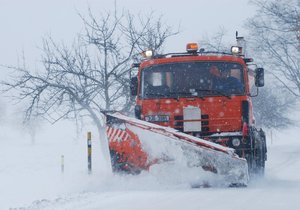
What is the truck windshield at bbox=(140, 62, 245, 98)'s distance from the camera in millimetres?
9828

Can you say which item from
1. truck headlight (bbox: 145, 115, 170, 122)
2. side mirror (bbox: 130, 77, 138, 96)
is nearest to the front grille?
truck headlight (bbox: 145, 115, 170, 122)

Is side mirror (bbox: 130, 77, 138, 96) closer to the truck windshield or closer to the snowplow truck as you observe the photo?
the snowplow truck

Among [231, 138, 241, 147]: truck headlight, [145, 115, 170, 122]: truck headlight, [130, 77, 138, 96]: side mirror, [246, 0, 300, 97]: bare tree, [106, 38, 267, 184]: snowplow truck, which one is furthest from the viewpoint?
[246, 0, 300, 97]: bare tree

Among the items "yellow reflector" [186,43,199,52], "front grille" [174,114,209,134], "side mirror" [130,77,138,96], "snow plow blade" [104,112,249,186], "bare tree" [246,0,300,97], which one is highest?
"bare tree" [246,0,300,97]

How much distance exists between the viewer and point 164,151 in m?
8.52

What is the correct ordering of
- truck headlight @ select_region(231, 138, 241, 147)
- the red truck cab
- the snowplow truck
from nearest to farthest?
the snowplow truck → truck headlight @ select_region(231, 138, 241, 147) → the red truck cab

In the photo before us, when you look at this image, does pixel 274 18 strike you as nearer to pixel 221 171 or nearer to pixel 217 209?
Answer: pixel 221 171

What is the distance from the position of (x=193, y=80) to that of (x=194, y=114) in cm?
77

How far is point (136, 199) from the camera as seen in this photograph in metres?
7.03

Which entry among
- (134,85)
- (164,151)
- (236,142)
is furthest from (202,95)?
(164,151)

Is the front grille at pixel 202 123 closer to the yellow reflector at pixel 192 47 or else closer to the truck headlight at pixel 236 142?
the truck headlight at pixel 236 142

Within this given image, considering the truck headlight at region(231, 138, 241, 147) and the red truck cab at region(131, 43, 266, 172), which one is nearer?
the truck headlight at region(231, 138, 241, 147)

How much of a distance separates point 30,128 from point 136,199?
81.2 m

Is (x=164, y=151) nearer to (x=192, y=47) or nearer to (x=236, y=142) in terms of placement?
(x=236, y=142)
